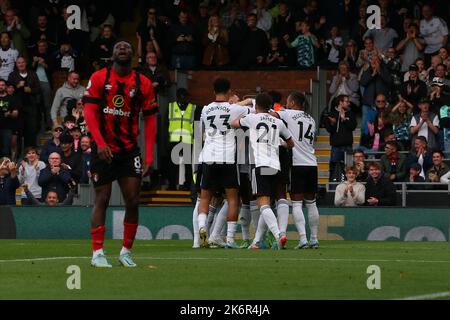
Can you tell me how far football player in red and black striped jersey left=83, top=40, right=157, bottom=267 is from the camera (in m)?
14.5

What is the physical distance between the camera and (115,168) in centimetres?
1456

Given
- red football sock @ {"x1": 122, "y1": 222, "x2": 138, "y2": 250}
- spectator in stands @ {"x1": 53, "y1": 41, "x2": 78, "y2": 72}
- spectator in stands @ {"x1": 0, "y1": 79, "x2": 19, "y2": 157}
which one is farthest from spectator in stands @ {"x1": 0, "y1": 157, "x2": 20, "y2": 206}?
red football sock @ {"x1": 122, "y1": 222, "x2": 138, "y2": 250}

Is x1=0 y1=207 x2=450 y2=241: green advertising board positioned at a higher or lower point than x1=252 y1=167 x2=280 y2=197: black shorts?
lower

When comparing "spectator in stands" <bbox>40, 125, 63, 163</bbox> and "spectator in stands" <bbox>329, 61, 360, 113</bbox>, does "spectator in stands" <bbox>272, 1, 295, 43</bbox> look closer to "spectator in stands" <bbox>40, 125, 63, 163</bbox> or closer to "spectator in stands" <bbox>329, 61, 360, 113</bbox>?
"spectator in stands" <bbox>329, 61, 360, 113</bbox>

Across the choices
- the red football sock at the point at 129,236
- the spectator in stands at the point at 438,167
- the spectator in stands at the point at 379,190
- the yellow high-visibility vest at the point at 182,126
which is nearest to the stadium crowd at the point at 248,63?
the spectator in stands at the point at 438,167

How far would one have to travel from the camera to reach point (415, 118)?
2841 centimetres

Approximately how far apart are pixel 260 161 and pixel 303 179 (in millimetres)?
1002

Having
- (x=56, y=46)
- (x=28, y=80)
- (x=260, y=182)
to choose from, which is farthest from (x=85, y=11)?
(x=260, y=182)

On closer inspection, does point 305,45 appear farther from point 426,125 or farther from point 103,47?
point 103,47

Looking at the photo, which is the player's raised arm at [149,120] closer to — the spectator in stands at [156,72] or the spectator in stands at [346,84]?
the spectator in stands at [346,84]

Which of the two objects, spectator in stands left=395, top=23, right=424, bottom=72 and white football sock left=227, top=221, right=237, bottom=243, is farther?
spectator in stands left=395, top=23, right=424, bottom=72

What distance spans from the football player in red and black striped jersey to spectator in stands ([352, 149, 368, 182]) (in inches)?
519

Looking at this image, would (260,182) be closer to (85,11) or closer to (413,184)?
(413,184)

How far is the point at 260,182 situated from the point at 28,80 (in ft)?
42.4
